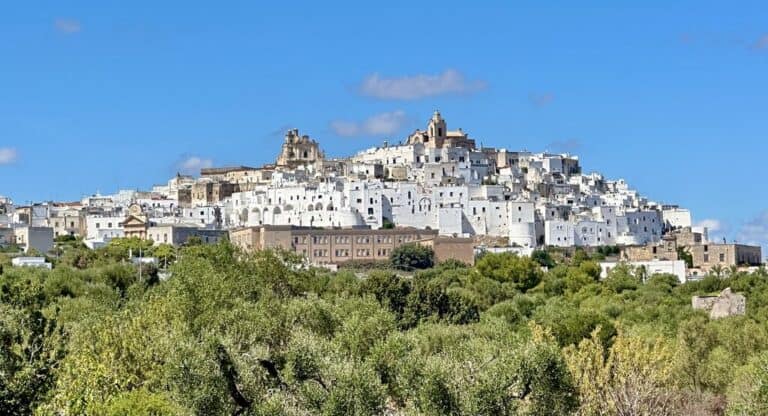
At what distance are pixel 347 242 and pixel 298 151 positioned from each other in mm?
35112

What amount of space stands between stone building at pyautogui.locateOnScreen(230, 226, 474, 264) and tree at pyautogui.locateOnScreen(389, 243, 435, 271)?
1289mm

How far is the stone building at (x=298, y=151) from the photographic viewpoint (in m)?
124

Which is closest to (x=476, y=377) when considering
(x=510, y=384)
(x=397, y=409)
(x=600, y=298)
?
(x=510, y=384)

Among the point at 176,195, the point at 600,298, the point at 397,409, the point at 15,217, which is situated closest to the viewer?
the point at 397,409

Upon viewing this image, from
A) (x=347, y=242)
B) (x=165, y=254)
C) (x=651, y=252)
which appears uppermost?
(x=347, y=242)

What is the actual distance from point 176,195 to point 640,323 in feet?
242

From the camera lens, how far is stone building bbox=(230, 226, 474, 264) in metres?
89.6

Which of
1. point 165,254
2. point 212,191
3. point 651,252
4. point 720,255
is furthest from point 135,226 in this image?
point 720,255

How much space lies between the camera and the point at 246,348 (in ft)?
111

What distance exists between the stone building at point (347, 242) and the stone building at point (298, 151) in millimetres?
30826

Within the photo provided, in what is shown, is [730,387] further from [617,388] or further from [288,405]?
[288,405]

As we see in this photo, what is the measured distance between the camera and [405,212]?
331 feet

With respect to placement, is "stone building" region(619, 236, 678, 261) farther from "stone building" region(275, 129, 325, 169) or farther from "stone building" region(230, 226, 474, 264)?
"stone building" region(275, 129, 325, 169)

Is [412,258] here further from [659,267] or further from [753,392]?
[753,392]
